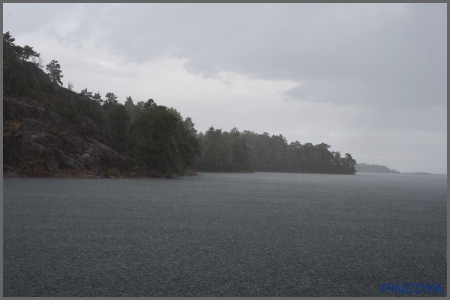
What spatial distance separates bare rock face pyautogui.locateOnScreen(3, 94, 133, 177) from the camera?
3100 cm

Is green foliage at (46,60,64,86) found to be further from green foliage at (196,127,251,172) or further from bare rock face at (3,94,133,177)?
green foliage at (196,127,251,172)

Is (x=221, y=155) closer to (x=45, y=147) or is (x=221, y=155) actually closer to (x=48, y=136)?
(x=48, y=136)

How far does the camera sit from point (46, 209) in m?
12.9

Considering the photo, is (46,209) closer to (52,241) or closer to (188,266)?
(52,241)

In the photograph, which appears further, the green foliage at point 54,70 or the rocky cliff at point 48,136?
Result: the green foliage at point 54,70

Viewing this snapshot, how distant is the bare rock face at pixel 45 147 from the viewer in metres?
31.0

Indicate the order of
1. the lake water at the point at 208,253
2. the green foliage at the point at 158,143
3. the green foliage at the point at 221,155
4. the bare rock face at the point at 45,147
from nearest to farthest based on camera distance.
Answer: the lake water at the point at 208,253
the bare rock face at the point at 45,147
the green foliage at the point at 158,143
the green foliage at the point at 221,155

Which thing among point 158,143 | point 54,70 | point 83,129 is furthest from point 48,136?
point 54,70

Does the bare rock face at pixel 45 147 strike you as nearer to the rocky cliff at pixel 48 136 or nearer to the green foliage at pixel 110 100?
the rocky cliff at pixel 48 136

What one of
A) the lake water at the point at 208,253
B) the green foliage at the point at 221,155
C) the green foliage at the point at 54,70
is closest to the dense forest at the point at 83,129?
the green foliage at the point at 54,70

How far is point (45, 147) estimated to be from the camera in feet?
109

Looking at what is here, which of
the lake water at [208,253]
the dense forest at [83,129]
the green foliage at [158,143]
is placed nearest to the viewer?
the lake water at [208,253]

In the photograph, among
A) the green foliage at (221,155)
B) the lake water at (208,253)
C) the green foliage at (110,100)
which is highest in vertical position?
the green foliage at (110,100)

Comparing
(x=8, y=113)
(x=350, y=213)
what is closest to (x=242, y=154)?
(x=8, y=113)
